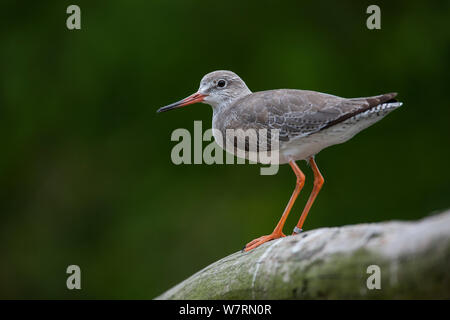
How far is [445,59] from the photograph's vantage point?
30.0 feet

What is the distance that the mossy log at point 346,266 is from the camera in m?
3.15

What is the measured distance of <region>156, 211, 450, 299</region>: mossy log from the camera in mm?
3150

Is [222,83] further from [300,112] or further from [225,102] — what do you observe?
[300,112]

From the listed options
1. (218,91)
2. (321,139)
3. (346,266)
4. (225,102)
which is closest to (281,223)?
(321,139)

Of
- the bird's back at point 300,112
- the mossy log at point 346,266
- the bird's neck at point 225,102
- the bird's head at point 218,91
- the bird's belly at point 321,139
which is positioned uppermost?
the bird's head at point 218,91

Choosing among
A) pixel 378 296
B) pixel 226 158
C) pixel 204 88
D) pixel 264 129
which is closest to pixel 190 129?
pixel 226 158

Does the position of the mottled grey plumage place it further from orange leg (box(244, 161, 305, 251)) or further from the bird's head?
the bird's head

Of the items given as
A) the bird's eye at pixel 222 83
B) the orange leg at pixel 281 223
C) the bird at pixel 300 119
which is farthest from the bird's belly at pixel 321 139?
the bird's eye at pixel 222 83

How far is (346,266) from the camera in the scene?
357 cm

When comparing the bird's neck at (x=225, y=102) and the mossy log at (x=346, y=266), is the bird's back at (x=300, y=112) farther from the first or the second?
the mossy log at (x=346, y=266)

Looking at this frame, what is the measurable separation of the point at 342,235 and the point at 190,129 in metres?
5.56

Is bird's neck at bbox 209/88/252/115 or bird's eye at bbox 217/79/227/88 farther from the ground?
bird's eye at bbox 217/79/227/88

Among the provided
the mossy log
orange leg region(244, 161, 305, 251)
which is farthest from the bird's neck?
the mossy log
